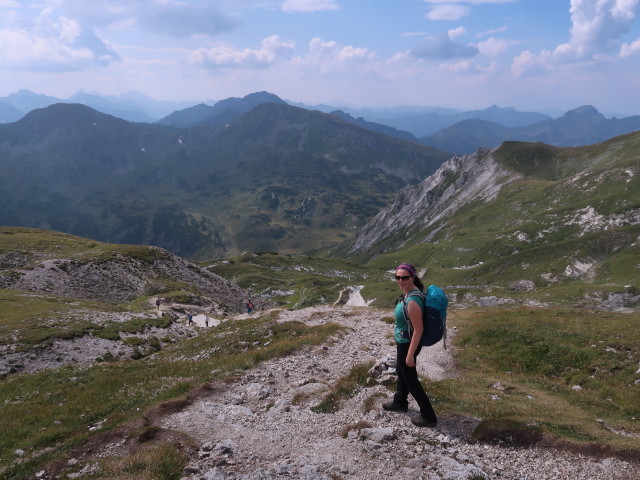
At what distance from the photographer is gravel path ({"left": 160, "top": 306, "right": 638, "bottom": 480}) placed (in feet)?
A: 34.3

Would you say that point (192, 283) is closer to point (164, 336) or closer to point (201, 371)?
point (164, 336)

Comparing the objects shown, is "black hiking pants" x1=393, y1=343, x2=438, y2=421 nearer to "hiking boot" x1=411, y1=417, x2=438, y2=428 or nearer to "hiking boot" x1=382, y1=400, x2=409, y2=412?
"hiking boot" x1=411, y1=417, x2=438, y2=428

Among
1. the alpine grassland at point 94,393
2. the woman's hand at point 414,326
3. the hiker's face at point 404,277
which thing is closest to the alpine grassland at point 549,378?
the woman's hand at point 414,326

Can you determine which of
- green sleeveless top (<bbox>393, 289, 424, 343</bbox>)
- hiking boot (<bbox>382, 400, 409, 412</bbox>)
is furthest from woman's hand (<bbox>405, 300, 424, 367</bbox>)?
hiking boot (<bbox>382, 400, 409, 412</bbox>)

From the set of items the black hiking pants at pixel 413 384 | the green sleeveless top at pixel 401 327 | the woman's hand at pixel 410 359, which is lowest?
the black hiking pants at pixel 413 384

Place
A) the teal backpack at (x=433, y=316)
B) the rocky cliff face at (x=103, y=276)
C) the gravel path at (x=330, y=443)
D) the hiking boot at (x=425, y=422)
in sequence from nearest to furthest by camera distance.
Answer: the gravel path at (x=330, y=443) → the teal backpack at (x=433, y=316) → the hiking boot at (x=425, y=422) → the rocky cliff face at (x=103, y=276)

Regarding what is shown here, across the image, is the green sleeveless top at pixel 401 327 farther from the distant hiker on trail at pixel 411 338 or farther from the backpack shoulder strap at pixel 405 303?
the backpack shoulder strap at pixel 405 303

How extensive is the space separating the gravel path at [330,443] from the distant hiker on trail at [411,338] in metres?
0.71

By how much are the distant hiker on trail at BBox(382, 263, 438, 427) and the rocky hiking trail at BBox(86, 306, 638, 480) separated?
712 mm

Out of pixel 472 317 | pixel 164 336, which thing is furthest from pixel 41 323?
pixel 472 317

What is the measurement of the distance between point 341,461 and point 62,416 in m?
14.0

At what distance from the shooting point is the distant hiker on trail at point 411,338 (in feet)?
38.8

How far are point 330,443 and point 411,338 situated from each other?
4.55 m

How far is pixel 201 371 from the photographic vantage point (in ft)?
70.9
